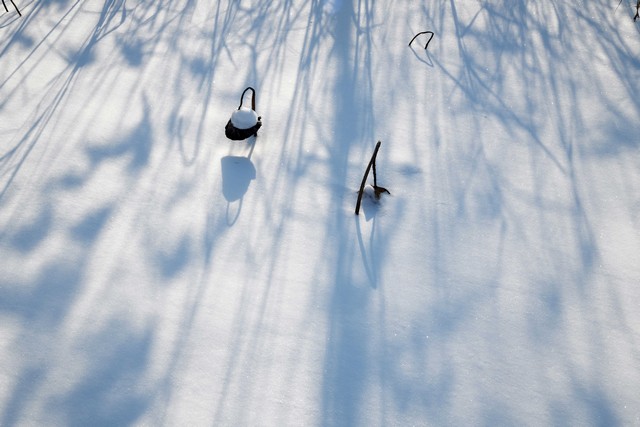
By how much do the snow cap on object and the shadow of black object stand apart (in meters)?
0.18

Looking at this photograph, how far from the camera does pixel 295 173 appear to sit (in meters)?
2.55

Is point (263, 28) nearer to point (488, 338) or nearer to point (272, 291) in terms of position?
point (272, 291)

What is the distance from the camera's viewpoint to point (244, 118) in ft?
8.34

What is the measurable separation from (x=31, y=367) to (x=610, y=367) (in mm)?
2304

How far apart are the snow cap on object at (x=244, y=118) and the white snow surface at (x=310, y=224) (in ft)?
0.52

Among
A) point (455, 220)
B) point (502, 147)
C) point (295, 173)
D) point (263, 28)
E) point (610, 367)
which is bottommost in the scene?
point (610, 367)

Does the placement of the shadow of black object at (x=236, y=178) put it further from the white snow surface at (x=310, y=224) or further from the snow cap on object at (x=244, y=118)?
the snow cap on object at (x=244, y=118)

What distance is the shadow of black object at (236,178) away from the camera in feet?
7.88

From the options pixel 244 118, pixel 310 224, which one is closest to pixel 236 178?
pixel 244 118

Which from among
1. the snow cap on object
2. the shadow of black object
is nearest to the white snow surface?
the shadow of black object

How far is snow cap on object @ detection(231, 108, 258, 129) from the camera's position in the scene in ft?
8.33

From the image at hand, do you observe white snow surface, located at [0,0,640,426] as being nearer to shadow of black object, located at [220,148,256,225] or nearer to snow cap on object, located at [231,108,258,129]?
shadow of black object, located at [220,148,256,225]

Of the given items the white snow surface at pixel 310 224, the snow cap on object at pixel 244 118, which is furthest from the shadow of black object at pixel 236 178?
the snow cap on object at pixel 244 118

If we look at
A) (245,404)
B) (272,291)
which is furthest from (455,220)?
(245,404)
